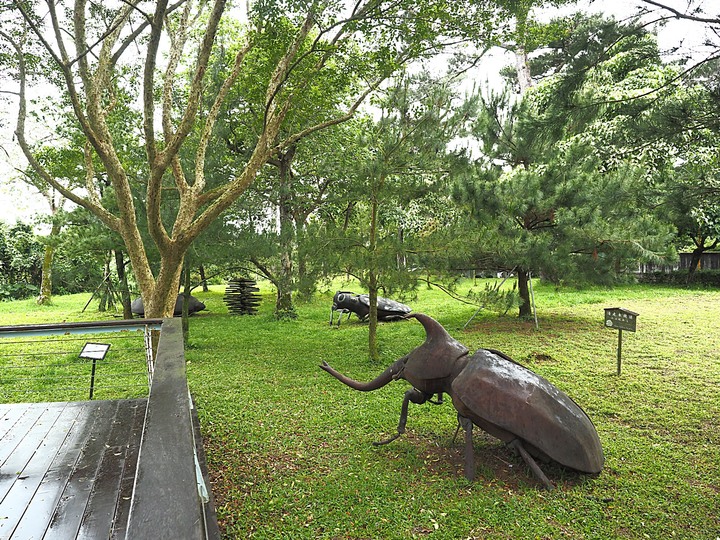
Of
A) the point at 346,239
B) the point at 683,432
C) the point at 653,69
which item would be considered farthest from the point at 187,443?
the point at 653,69

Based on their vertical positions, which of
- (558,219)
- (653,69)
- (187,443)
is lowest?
(187,443)

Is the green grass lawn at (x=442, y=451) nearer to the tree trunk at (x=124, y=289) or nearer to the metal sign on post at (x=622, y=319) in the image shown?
the metal sign on post at (x=622, y=319)

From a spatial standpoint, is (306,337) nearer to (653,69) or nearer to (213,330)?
(213,330)

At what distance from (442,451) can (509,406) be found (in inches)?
37.8

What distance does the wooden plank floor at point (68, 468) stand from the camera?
6.82 feet

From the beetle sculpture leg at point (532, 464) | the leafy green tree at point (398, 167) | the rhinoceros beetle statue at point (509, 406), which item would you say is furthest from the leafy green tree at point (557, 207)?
the beetle sculpture leg at point (532, 464)

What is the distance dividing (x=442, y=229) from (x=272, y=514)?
460 centimetres

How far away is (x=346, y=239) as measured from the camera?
6.59 metres

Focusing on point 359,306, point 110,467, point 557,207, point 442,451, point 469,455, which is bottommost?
point 442,451

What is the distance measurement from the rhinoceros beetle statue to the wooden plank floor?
66.3 inches

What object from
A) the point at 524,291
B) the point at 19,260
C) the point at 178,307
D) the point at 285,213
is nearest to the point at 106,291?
the point at 178,307

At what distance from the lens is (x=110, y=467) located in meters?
2.66

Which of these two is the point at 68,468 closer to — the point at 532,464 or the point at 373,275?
the point at 532,464

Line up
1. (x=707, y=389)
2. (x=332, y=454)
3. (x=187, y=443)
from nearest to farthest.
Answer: (x=187, y=443), (x=332, y=454), (x=707, y=389)
